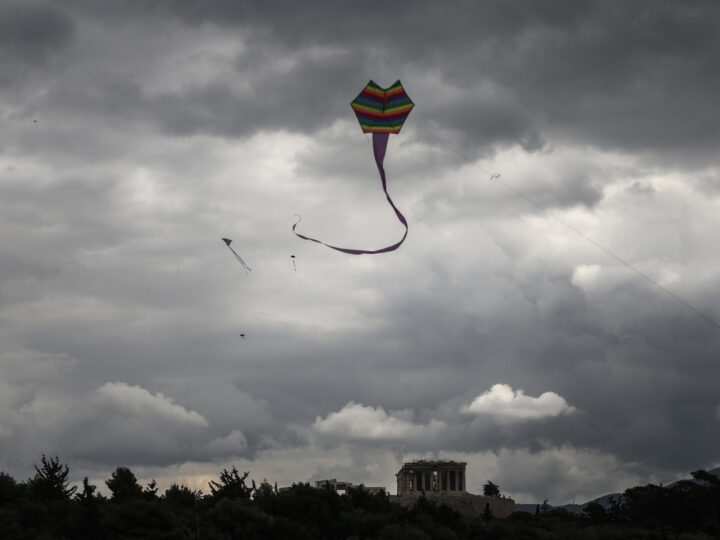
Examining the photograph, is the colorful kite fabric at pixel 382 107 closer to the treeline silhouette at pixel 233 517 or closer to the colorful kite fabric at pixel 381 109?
the colorful kite fabric at pixel 381 109

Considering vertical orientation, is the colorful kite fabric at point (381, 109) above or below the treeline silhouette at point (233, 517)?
above

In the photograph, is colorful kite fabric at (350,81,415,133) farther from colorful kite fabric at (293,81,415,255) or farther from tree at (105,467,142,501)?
tree at (105,467,142,501)

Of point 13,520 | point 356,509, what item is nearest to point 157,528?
point 13,520

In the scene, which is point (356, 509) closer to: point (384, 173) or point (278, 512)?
point (278, 512)

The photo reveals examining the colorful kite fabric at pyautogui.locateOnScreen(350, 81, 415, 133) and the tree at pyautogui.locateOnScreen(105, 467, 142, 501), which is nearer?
the colorful kite fabric at pyautogui.locateOnScreen(350, 81, 415, 133)

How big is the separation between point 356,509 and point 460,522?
40.9 feet

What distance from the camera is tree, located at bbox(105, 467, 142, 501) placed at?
10806 centimetres

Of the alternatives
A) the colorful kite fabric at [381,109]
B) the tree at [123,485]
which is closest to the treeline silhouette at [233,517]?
the tree at [123,485]

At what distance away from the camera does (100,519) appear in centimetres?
8531

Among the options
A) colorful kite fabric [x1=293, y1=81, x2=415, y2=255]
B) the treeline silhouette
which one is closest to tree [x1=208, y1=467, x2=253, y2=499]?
the treeline silhouette

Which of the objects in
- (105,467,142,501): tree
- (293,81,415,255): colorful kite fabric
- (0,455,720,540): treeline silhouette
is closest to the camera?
(293,81,415,255): colorful kite fabric

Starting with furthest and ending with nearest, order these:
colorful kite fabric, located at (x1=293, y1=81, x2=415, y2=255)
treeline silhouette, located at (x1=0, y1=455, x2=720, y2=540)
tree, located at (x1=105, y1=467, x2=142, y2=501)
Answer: tree, located at (x1=105, y1=467, x2=142, y2=501) < treeline silhouette, located at (x1=0, y1=455, x2=720, y2=540) < colorful kite fabric, located at (x1=293, y1=81, x2=415, y2=255)

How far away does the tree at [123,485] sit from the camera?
108m

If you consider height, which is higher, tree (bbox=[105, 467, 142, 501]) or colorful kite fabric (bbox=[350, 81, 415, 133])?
colorful kite fabric (bbox=[350, 81, 415, 133])
